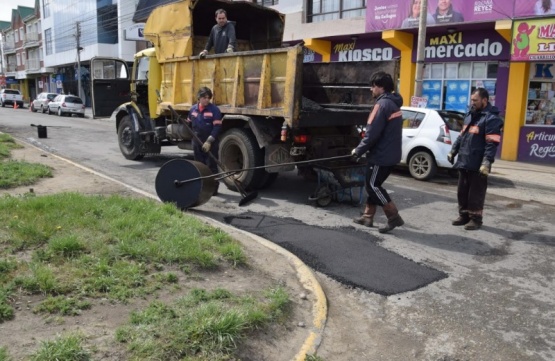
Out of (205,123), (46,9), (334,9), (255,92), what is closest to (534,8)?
(334,9)

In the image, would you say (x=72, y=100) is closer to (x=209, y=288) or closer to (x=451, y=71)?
(x=451, y=71)

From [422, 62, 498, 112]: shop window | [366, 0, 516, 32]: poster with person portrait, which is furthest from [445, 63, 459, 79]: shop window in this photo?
[366, 0, 516, 32]: poster with person portrait

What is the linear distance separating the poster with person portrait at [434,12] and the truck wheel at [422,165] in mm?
5412

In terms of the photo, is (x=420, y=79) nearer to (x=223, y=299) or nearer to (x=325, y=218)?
(x=325, y=218)

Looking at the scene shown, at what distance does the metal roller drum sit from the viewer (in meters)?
6.71

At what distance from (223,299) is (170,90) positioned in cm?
670

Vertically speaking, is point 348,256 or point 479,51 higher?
point 479,51

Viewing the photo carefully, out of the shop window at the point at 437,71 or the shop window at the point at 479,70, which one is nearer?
the shop window at the point at 479,70

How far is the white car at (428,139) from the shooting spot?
10297mm

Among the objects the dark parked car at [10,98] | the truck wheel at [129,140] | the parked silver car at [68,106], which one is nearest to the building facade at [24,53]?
the dark parked car at [10,98]

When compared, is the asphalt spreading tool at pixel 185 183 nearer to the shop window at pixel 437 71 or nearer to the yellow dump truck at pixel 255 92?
the yellow dump truck at pixel 255 92

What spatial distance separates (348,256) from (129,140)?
7.74m

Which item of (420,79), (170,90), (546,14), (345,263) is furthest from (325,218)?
(546,14)

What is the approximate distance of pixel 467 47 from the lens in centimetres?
1508
